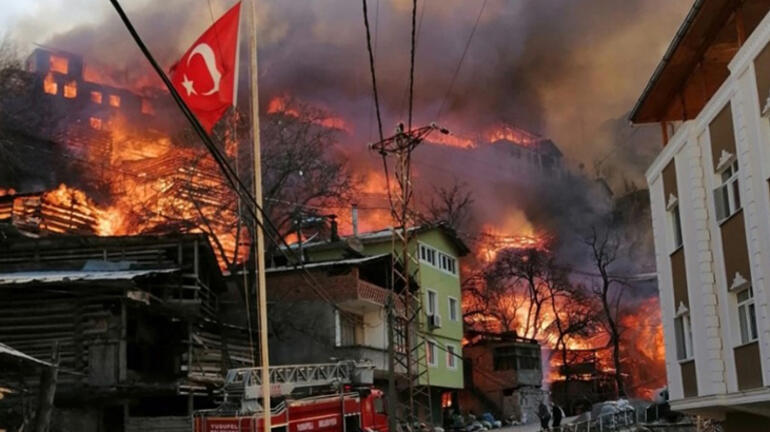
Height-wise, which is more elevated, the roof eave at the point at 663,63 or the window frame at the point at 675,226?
the roof eave at the point at 663,63

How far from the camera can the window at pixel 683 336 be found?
18.1m

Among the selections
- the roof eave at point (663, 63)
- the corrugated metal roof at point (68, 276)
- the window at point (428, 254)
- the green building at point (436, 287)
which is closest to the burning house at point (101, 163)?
the green building at point (436, 287)

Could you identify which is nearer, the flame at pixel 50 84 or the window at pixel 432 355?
the window at pixel 432 355

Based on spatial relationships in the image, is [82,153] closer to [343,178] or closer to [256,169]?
[343,178]

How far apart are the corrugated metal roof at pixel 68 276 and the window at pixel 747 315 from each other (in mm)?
17052

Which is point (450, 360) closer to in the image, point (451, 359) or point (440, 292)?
point (451, 359)

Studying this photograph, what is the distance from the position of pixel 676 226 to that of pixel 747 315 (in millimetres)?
4255

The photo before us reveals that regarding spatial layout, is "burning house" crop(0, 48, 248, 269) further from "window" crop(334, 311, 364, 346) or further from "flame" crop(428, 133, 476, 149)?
"flame" crop(428, 133, 476, 149)

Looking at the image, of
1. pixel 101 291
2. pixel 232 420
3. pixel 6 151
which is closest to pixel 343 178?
pixel 6 151

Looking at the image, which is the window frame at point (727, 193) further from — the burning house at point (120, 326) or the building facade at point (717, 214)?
the burning house at point (120, 326)

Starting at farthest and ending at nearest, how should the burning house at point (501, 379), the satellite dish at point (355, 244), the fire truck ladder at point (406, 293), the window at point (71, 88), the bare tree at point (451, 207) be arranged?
the window at point (71, 88) < the bare tree at point (451, 207) < the burning house at point (501, 379) < the satellite dish at point (355, 244) < the fire truck ladder at point (406, 293)

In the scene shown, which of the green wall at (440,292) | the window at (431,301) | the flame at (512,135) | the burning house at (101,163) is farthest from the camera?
the flame at (512,135)

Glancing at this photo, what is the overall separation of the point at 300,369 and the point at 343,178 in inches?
1449

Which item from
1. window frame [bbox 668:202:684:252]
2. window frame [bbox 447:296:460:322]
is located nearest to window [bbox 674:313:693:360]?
window frame [bbox 668:202:684:252]
